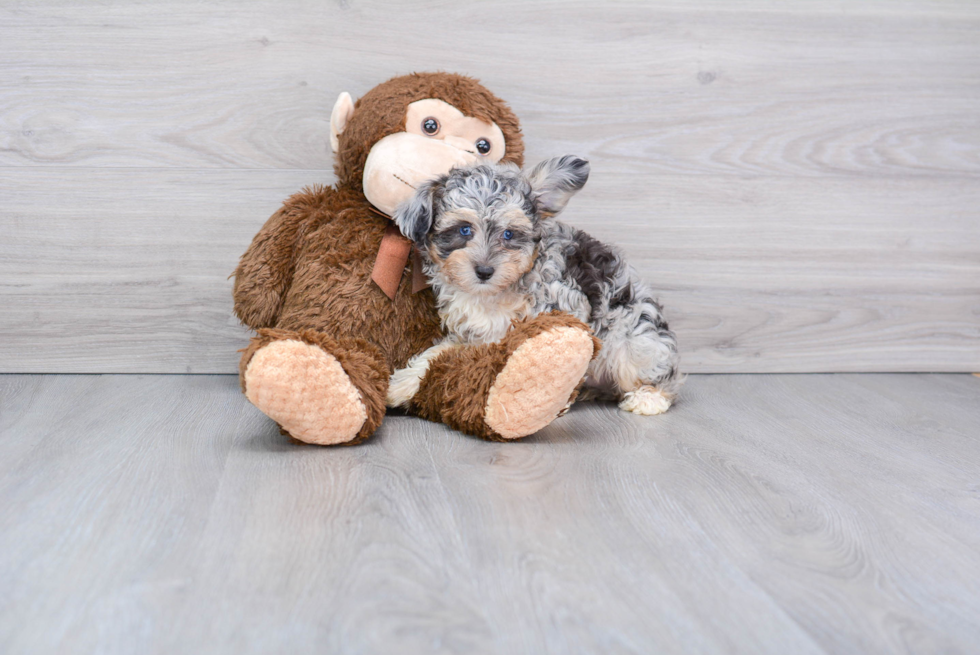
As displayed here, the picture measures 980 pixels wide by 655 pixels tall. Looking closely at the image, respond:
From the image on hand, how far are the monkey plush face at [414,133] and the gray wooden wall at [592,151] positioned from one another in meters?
0.23

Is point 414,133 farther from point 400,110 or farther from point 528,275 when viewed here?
point 528,275

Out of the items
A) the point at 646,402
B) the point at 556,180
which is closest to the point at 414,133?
the point at 556,180

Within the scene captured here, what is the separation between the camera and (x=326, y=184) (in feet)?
5.31

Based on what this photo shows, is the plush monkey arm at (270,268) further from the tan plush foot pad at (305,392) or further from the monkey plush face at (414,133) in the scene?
the tan plush foot pad at (305,392)

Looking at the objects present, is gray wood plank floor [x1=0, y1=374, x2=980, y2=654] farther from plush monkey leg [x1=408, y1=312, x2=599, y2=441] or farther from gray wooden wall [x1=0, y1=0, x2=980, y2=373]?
gray wooden wall [x1=0, y1=0, x2=980, y2=373]

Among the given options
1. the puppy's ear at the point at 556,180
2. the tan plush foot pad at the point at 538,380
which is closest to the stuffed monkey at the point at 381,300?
the tan plush foot pad at the point at 538,380

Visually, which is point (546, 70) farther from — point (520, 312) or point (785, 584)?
point (785, 584)

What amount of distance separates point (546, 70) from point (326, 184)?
0.52m

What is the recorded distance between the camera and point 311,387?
113 centimetres

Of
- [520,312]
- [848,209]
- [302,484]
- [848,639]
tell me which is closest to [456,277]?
[520,312]

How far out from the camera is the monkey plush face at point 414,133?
4.32 ft

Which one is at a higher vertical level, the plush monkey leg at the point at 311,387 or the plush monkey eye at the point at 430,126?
the plush monkey eye at the point at 430,126

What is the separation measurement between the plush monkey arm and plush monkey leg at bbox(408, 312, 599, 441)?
38cm

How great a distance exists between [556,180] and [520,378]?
1.12 ft
